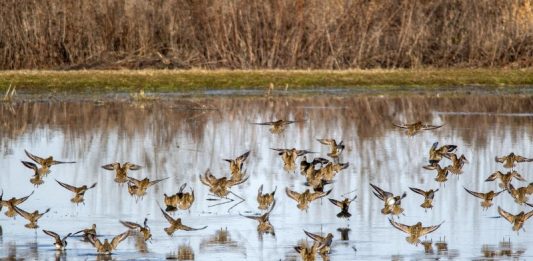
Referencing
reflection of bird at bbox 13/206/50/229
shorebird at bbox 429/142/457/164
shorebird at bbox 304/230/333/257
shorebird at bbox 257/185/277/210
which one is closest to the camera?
shorebird at bbox 304/230/333/257

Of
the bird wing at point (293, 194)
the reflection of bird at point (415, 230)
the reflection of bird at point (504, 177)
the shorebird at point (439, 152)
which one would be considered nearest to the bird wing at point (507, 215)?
the reflection of bird at point (415, 230)

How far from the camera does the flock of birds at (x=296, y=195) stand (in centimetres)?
1057

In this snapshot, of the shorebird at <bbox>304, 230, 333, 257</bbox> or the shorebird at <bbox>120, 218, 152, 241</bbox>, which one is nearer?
the shorebird at <bbox>304, 230, 333, 257</bbox>

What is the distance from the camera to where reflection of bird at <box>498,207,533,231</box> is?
37.6 feet

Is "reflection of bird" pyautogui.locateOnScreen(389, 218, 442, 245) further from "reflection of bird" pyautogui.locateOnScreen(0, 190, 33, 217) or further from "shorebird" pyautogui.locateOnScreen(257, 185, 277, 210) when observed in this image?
"reflection of bird" pyautogui.locateOnScreen(0, 190, 33, 217)

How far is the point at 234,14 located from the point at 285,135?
13.0m

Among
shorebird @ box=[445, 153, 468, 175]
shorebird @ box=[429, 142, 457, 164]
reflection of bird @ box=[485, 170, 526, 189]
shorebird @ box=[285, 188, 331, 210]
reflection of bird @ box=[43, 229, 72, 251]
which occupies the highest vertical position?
shorebird @ box=[429, 142, 457, 164]

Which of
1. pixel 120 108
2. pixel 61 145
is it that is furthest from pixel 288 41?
pixel 61 145

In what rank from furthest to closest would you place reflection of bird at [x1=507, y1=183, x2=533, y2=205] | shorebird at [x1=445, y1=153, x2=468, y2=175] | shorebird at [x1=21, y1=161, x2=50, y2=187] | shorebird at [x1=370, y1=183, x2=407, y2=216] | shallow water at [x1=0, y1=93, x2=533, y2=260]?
shorebird at [x1=445, y1=153, x2=468, y2=175]
shorebird at [x1=21, y1=161, x2=50, y2=187]
reflection of bird at [x1=507, y1=183, x2=533, y2=205]
shorebird at [x1=370, y1=183, x2=407, y2=216]
shallow water at [x1=0, y1=93, x2=533, y2=260]

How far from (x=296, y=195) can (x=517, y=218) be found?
2336 millimetres

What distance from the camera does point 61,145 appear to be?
17.8 metres

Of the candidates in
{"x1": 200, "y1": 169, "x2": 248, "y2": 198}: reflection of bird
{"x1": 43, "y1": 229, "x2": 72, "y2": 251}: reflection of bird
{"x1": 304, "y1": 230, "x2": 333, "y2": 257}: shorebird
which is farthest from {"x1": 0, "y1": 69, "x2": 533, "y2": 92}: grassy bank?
{"x1": 304, "y1": 230, "x2": 333, "y2": 257}: shorebird

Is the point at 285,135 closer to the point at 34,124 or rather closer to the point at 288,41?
the point at 34,124

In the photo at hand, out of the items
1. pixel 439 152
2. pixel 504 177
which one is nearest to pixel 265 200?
pixel 504 177
